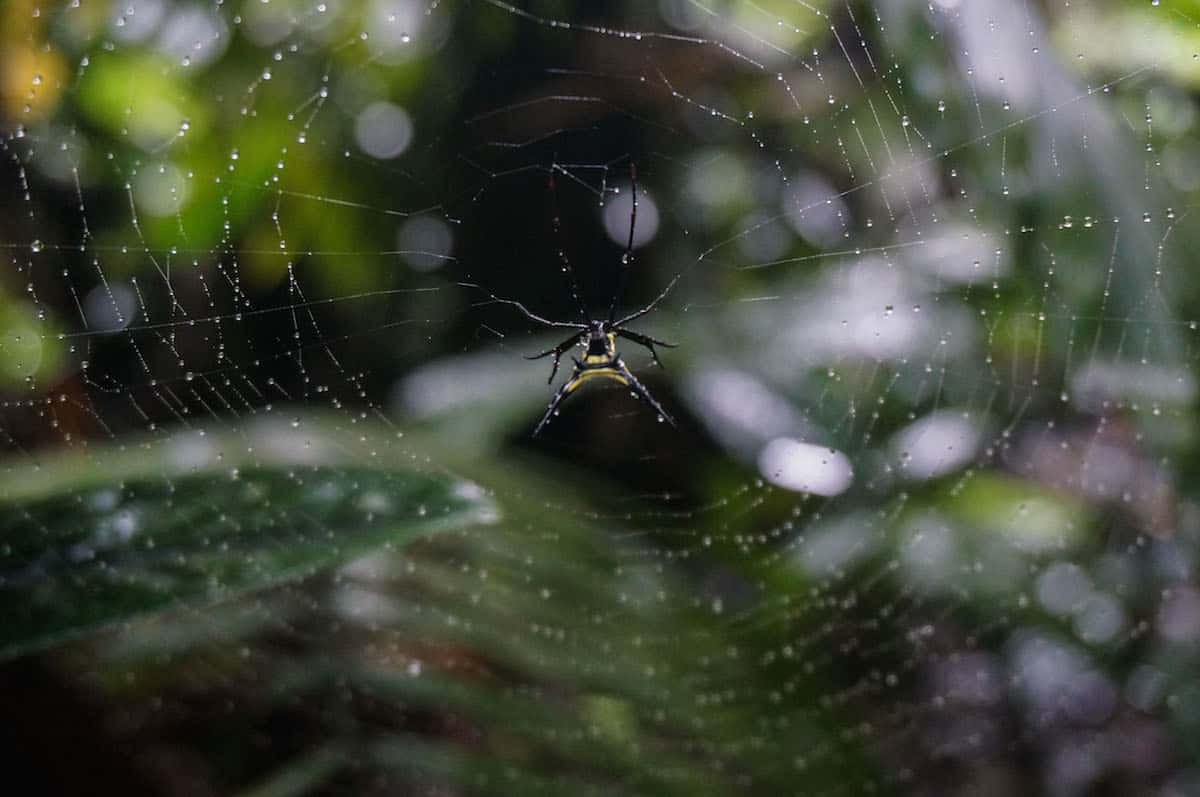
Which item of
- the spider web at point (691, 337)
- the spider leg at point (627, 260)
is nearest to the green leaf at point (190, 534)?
the spider web at point (691, 337)

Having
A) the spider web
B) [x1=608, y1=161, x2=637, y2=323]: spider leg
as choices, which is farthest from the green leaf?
[x1=608, y1=161, x2=637, y2=323]: spider leg

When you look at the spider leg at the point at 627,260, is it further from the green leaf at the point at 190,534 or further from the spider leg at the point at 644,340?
the green leaf at the point at 190,534

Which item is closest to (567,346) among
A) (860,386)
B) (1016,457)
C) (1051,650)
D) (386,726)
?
(860,386)

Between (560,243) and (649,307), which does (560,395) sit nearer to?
(649,307)

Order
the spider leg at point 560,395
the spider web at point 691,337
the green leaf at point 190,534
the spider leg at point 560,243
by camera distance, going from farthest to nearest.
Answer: the spider leg at point 560,243 < the spider leg at point 560,395 < the spider web at point 691,337 < the green leaf at point 190,534

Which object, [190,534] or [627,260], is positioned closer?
[190,534]

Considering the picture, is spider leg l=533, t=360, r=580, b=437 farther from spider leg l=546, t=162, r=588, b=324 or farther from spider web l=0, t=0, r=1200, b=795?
spider leg l=546, t=162, r=588, b=324

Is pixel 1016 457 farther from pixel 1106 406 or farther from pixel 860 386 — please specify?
pixel 860 386

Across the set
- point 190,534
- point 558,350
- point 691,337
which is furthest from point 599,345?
point 190,534
